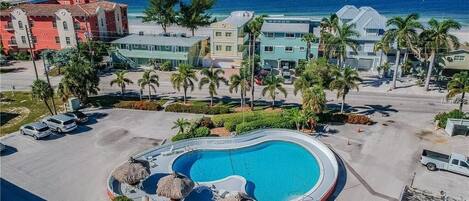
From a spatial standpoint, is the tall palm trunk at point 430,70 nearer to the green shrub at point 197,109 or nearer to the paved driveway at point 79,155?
the green shrub at point 197,109

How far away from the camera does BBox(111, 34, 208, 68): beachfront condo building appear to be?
73.5m

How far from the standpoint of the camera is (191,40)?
75.7 metres

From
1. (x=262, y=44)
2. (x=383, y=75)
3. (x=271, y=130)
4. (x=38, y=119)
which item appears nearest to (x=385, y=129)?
(x=271, y=130)

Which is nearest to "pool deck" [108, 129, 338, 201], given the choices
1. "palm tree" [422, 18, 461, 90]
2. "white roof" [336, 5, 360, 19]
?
"palm tree" [422, 18, 461, 90]

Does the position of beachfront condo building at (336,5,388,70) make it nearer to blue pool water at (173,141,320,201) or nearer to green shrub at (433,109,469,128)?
green shrub at (433,109,469,128)

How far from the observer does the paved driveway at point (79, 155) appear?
36312mm

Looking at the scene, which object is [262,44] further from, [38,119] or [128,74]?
[38,119]

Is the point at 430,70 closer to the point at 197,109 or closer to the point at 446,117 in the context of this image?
the point at 446,117

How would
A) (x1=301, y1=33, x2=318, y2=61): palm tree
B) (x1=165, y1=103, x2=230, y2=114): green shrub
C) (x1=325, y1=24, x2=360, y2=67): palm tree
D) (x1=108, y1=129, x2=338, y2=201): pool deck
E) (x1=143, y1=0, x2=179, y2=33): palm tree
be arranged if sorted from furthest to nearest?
(x1=143, y1=0, x2=179, y2=33): palm tree < (x1=301, y1=33, x2=318, y2=61): palm tree < (x1=325, y1=24, x2=360, y2=67): palm tree < (x1=165, y1=103, x2=230, y2=114): green shrub < (x1=108, y1=129, x2=338, y2=201): pool deck

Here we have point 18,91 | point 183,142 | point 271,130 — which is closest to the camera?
point 183,142

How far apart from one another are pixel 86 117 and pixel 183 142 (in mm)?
16427

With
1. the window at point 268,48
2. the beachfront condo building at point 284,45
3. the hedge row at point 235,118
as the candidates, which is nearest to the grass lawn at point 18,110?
the hedge row at point 235,118

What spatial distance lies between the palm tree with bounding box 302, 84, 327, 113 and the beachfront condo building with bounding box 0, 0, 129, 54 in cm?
5100

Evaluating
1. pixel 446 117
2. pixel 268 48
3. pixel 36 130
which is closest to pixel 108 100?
pixel 36 130
